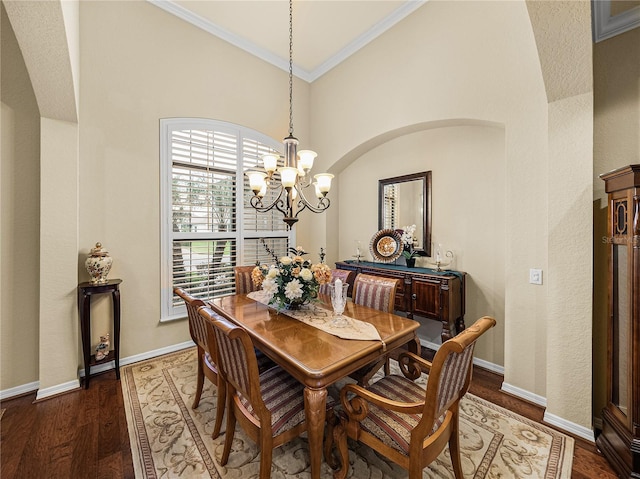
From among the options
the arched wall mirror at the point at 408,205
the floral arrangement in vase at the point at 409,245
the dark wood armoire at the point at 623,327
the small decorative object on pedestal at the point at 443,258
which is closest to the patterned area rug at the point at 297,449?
the dark wood armoire at the point at 623,327

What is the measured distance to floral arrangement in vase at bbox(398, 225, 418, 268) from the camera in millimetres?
3377

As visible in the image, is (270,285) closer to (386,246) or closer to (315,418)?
(315,418)

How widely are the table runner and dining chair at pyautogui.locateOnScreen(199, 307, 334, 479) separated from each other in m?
0.39

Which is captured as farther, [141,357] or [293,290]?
[141,357]

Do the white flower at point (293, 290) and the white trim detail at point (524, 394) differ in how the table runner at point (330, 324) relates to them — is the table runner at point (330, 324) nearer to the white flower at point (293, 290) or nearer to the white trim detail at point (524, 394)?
the white flower at point (293, 290)

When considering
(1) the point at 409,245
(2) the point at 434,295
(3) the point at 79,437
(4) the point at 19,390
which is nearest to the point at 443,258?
(1) the point at 409,245

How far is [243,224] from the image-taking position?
3809mm

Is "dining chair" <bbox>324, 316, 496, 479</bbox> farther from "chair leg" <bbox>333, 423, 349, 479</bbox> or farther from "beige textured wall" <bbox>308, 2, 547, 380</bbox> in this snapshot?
"beige textured wall" <bbox>308, 2, 547, 380</bbox>

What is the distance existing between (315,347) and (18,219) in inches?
116

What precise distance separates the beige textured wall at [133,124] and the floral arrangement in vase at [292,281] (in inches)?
67.5

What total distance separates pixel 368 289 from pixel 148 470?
2.03m

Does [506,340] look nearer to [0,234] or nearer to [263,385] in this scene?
[263,385]

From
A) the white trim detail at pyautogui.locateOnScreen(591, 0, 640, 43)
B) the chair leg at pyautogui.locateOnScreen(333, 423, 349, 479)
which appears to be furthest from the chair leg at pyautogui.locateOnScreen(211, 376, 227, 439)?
the white trim detail at pyautogui.locateOnScreen(591, 0, 640, 43)

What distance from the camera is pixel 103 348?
9.03 ft
